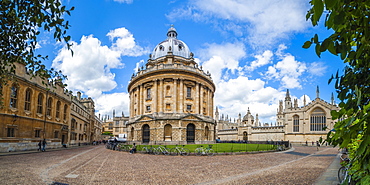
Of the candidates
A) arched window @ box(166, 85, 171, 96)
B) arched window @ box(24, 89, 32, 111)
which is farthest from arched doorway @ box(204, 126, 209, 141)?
arched window @ box(24, 89, 32, 111)

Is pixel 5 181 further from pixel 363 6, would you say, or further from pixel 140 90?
pixel 140 90

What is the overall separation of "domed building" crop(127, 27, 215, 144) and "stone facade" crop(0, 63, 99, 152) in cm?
1496

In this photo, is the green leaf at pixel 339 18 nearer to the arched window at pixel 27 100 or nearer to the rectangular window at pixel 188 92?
the arched window at pixel 27 100

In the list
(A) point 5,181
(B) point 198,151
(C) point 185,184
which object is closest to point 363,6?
(C) point 185,184

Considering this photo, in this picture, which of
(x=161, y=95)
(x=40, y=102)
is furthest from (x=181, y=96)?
(x=40, y=102)

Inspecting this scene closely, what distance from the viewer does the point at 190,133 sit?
4250 cm

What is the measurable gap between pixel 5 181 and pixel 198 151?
16.5 m

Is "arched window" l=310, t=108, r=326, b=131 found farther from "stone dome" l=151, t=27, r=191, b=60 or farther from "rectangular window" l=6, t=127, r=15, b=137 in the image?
"rectangular window" l=6, t=127, r=15, b=137

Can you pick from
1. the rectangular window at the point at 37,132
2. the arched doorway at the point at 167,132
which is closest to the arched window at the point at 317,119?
the arched doorway at the point at 167,132

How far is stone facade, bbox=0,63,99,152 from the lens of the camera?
2352cm

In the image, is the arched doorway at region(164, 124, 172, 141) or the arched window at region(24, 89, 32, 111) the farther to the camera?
the arched doorway at region(164, 124, 172, 141)

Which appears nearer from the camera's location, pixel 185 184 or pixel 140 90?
pixel 185 184

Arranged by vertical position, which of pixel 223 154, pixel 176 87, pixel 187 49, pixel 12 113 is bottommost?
pixel 223 154

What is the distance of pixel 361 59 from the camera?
108 inches
